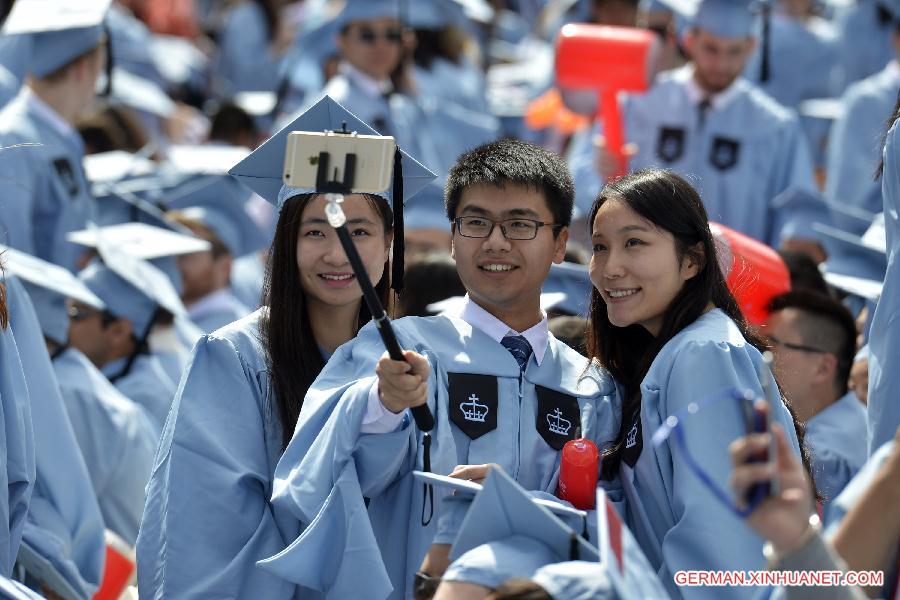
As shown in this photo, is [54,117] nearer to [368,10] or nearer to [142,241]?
[142,241]

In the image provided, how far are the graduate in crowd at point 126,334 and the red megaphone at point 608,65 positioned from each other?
225cm

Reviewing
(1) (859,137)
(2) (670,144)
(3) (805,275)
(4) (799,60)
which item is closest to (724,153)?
(2) (670,144)

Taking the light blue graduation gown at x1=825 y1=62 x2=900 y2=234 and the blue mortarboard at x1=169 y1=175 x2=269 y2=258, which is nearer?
the light blue graduation gown at x1=825 y1=62 x2=900 y2=234

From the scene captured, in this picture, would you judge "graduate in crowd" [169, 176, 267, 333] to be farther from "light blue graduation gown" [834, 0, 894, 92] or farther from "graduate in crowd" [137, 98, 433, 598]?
"light blue graduation gown" [834, 0, 894, 92]

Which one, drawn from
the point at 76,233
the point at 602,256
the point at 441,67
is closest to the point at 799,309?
the point at 602,256

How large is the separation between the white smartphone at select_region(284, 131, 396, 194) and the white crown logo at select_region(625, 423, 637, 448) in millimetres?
1012

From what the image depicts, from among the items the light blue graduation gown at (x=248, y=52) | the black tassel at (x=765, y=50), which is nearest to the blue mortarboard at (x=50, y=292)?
the black tassel at (x=765, y=50)

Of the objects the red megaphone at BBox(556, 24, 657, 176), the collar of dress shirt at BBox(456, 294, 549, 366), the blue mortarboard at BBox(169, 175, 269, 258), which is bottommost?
the blue mortarboard at BBox(169, 175, 269, 258)

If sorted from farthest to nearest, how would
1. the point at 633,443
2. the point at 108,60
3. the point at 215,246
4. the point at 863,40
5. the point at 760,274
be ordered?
the point at 863,40
the point at 215,246
the point at 108,60
the point at 760,274
the point at 633,443

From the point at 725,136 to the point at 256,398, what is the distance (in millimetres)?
3943

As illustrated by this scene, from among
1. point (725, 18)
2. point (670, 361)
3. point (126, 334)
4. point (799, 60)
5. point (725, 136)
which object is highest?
point (725, 18)

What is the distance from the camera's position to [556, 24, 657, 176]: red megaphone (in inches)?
284

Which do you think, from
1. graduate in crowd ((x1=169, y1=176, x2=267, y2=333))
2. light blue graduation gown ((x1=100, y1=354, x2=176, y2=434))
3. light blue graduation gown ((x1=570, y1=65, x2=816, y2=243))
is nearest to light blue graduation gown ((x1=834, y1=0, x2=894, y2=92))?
light blue graduation gown ((x1=570, y1=65, x2=816, y2=243))

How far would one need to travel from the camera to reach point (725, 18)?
24.3 ft
